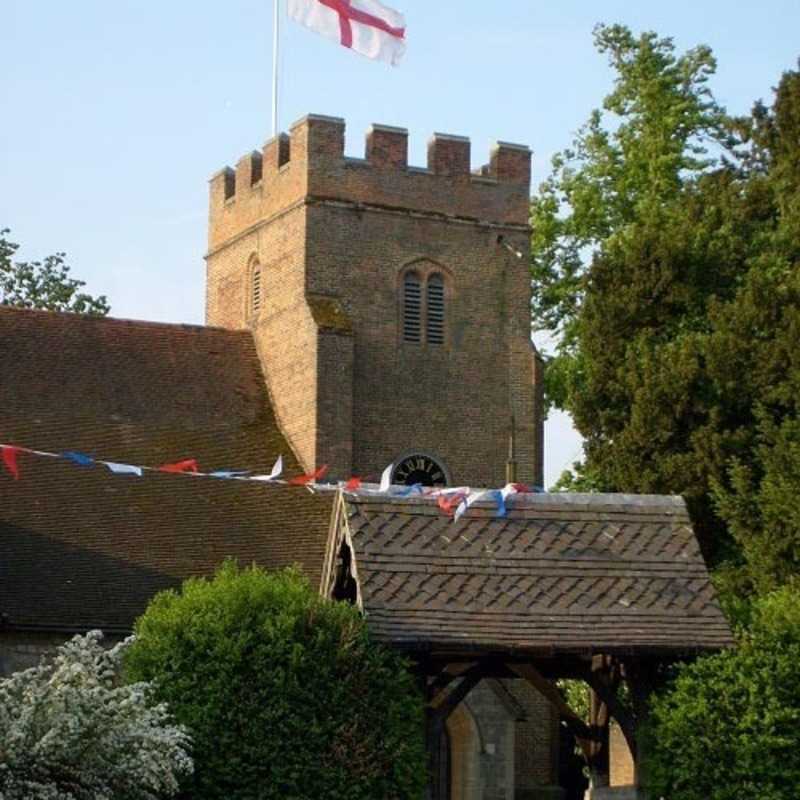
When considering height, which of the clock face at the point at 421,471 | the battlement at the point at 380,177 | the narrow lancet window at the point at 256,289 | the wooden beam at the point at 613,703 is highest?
the battlement at the point at 380,177

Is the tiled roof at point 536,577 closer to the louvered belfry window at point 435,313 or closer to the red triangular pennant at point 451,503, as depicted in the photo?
the red triangular pennant at point 451,503

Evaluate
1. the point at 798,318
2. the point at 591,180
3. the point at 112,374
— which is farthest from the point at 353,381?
the point at 591,180

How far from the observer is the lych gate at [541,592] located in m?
25.6

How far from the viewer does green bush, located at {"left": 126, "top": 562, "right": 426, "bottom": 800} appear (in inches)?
982

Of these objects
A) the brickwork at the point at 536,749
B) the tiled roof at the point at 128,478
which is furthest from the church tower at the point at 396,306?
the brickwork at the point at 536,749

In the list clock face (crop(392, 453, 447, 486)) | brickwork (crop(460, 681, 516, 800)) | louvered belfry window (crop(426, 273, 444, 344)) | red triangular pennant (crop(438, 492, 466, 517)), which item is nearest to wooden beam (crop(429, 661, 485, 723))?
red triangular pennant (crop(438, 492, 466, 517))

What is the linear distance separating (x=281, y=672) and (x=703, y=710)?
191 inches

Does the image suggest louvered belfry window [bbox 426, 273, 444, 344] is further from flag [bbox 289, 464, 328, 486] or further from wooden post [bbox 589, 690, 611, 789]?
wooden post [bbox 589, 690, 611, 789]

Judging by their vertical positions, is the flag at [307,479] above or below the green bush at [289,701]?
above

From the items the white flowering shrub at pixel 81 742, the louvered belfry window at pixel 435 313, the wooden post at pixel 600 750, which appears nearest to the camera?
the white flowering shrub at pixel 81 742

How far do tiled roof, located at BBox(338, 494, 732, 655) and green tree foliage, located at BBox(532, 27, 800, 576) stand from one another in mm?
12336

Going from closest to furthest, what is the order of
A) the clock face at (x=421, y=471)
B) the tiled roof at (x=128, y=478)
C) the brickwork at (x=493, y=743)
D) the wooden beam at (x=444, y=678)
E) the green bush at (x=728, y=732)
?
the green bush at (x=728, y=732)
the wooden beam at (x=444, y=678)
the tiled roof at (x=128, y=478)
the brickwork at (x=493, y=743)
the clock face at (x=421, y=471)

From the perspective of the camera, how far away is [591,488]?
4528 centimetres

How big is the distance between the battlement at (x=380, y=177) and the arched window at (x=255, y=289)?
93 cm
